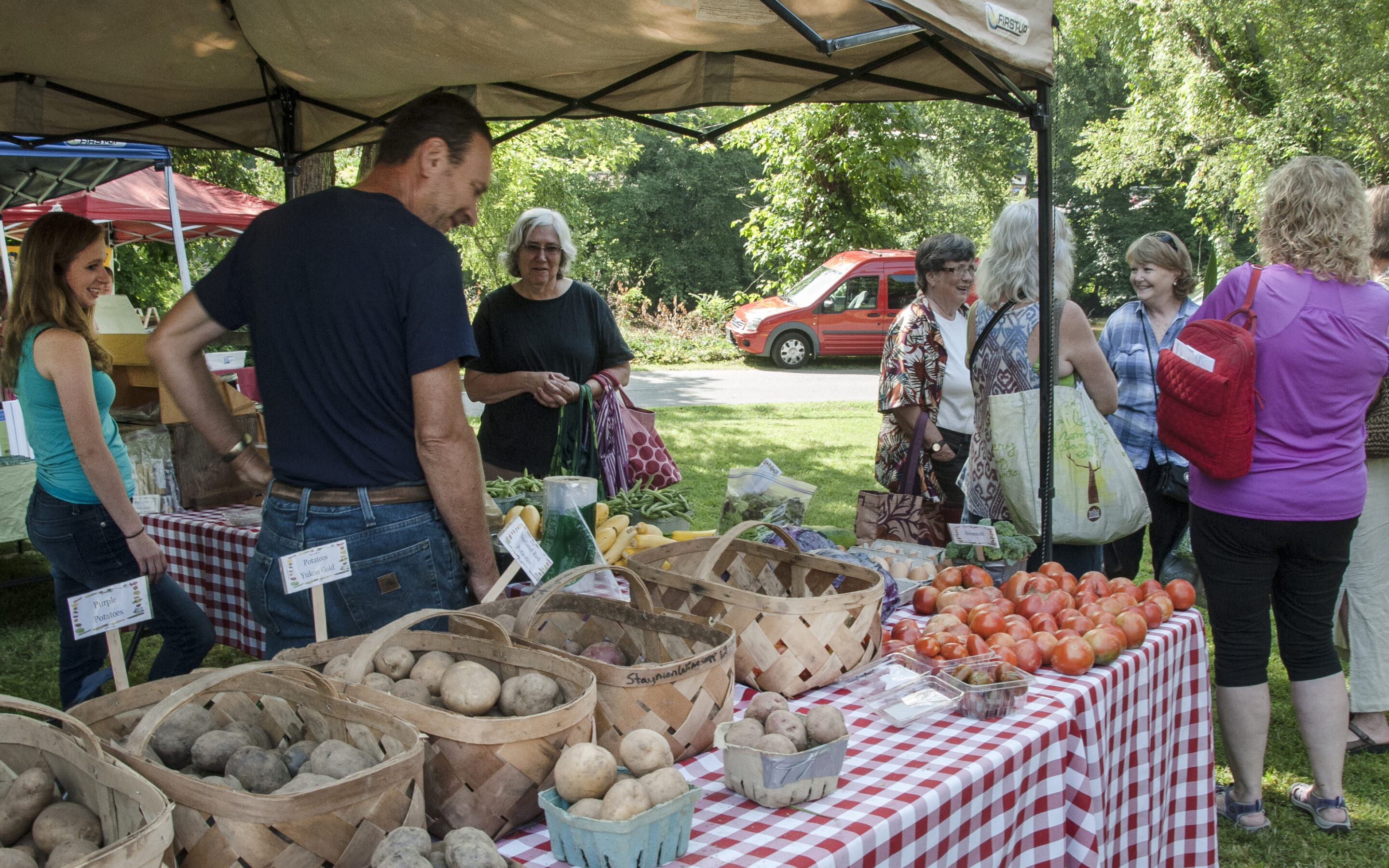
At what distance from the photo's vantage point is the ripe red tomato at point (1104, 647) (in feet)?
6.86

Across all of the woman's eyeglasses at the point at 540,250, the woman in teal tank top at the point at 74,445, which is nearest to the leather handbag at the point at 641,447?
the woman's eyeglasses at the point at 540,250

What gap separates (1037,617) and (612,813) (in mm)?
1383

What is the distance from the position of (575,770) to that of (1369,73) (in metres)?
15.4

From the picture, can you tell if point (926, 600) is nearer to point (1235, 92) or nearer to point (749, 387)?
point (749, 387)

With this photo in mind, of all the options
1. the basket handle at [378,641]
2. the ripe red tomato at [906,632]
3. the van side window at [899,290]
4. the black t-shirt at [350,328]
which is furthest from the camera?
the van side window at [899,290]

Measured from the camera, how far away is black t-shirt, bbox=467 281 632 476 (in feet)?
13.2

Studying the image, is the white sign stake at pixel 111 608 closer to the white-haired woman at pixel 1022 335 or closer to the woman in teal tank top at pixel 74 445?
the woman in teal tank top at pixel 74 445

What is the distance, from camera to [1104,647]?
2090mm

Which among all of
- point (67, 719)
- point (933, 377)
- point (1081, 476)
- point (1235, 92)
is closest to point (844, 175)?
point (1235, 92)

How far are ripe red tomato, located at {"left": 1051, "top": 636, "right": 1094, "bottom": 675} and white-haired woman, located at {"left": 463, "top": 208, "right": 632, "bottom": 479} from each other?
2340 millimetres

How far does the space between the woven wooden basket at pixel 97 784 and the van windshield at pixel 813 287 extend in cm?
1465

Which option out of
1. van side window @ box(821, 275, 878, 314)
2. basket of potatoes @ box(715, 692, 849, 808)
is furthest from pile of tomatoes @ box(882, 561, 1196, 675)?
van side window @ box(821, 275, 878, 314)

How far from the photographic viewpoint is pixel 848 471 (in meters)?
8.77

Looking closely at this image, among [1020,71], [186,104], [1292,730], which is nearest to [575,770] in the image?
[1020,71]
